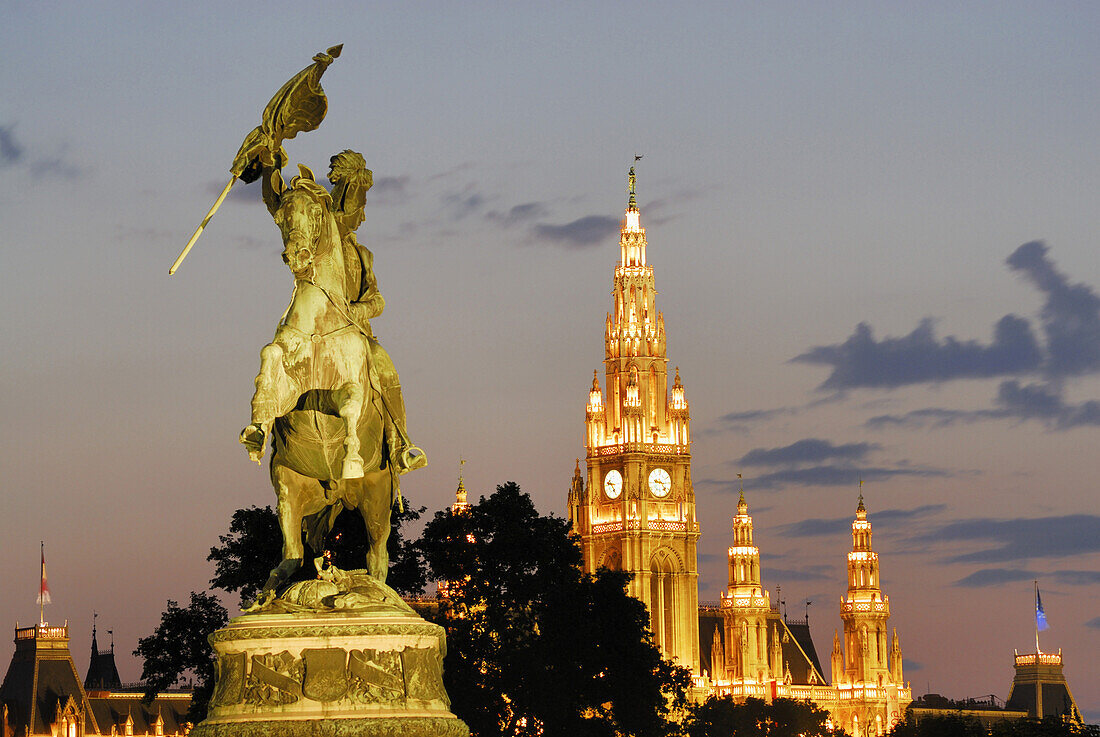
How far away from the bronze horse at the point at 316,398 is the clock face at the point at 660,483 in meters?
134

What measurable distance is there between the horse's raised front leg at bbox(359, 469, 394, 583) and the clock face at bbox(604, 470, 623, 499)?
134493 mm

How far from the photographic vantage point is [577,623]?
6272 cm

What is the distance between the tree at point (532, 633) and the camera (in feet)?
188

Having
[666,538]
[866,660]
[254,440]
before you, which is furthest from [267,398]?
[866,660]

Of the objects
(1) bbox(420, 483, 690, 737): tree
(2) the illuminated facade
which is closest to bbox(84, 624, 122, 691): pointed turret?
(2) the illuminated facade

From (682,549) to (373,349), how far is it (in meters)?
135

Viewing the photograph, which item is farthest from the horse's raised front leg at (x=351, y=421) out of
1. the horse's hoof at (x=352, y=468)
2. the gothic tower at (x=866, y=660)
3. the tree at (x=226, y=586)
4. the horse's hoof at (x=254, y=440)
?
the gothic tower at (x=866, y=660)

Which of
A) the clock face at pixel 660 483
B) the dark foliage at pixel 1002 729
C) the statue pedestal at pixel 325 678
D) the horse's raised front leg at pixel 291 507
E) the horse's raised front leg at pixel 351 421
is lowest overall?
the statue pedestal at pixel 325 678

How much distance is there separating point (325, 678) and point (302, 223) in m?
3.99

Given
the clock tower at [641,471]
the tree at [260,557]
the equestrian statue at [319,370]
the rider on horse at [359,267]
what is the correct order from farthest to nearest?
the clock tower at [641,471] → the tree at [260,557] → the rider on horse at [359,267] → the equestrian statue at [319,370]

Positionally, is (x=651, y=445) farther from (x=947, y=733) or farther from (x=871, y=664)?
(x=947, y=733)

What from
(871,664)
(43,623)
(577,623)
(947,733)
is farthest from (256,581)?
(871,664)

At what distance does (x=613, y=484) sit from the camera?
15462cm

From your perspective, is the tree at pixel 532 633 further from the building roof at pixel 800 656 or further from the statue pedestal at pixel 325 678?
the building roof at pixel 800 656
